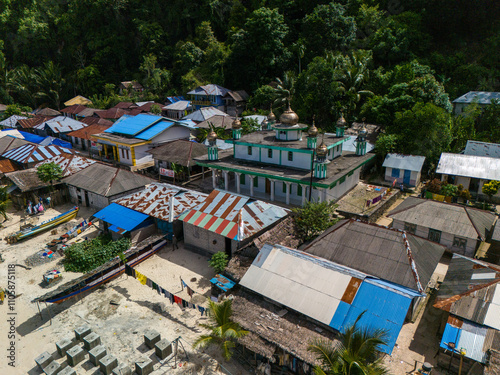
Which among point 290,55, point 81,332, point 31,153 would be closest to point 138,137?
point 31,153

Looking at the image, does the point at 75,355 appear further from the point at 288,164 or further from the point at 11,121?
the point at 11,121

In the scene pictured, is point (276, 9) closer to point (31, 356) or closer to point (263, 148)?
point (263, 148)

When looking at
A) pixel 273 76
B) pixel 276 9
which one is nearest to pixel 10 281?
pixel 273 76

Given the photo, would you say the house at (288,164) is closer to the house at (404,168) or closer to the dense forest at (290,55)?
the house at (404,168)

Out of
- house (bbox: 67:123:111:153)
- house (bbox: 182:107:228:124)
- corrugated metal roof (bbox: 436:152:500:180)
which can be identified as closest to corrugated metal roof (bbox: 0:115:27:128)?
house (bbox: 67:123:111:153)

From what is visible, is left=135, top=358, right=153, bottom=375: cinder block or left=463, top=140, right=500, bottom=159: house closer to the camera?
left=135, top=358, right=153, bottom=375: cinder block

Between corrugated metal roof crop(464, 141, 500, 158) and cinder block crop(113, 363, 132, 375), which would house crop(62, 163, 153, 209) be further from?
corrugated metal roof crop(464, 141, 500, 158)

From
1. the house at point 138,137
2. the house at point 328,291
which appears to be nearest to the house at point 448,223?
the house at point 328,291
